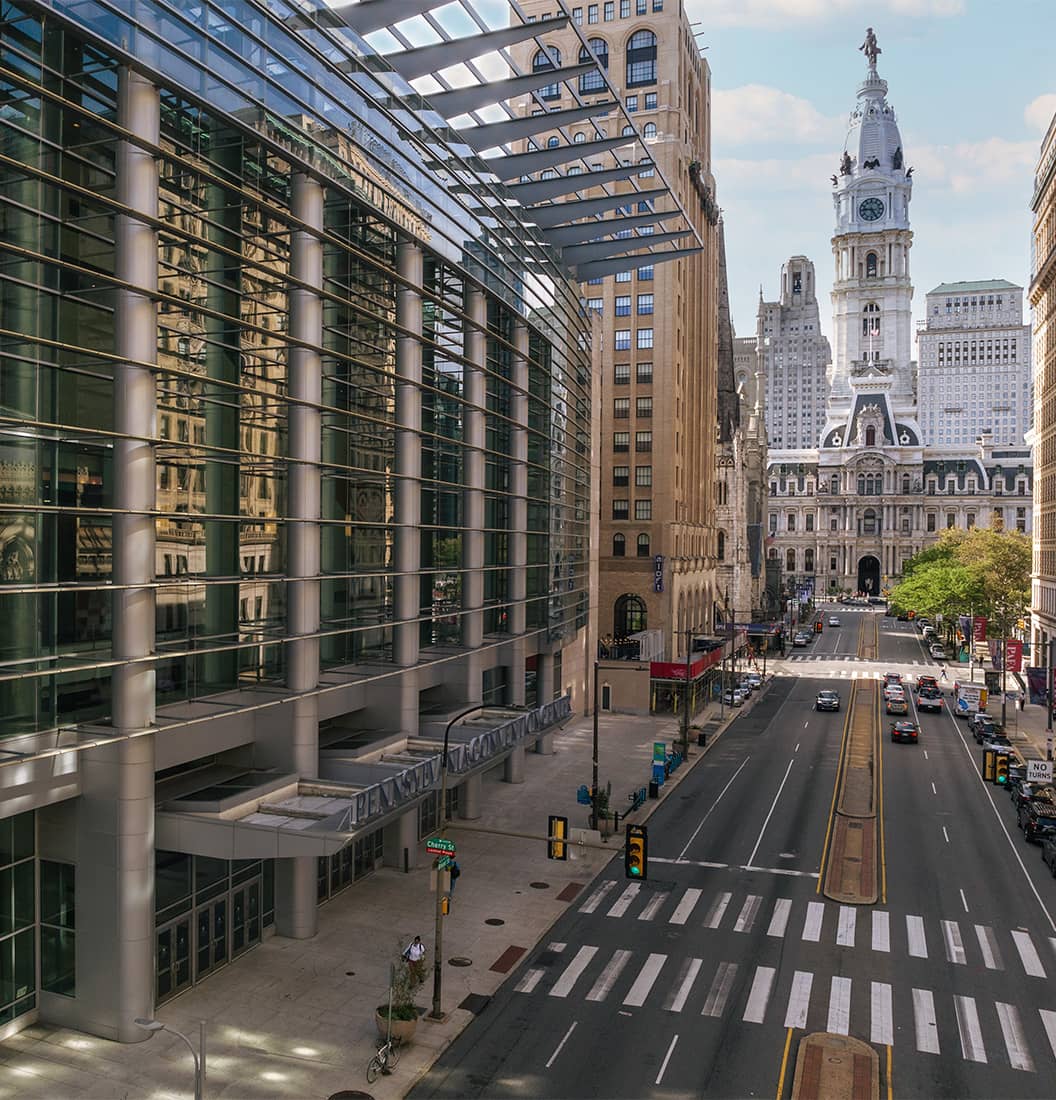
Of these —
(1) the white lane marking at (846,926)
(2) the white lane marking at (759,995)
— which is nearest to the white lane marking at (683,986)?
(2) the white lane marking at (759,995)

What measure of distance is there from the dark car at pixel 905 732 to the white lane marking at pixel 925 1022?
126 ft

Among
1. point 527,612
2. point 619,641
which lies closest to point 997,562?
point 619,641

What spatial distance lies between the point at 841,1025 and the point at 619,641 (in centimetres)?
5698

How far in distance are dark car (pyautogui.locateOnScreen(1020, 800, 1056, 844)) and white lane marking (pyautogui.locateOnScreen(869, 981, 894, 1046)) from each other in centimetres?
1696

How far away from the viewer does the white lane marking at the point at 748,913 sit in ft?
97.8

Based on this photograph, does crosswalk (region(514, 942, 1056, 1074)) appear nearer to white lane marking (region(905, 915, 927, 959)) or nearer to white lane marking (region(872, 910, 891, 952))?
white lane marking (region(905, 915, 927, 959))

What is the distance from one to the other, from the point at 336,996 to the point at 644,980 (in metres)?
8.06

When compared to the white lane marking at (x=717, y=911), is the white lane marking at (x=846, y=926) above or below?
below

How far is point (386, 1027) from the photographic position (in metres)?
21.9

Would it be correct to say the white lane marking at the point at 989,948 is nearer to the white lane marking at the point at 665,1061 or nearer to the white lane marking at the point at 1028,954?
the white lane marking at the point at 1028,954

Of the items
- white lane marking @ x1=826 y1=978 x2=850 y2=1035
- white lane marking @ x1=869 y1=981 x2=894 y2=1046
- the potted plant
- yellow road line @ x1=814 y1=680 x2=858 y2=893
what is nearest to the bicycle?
the potted plant

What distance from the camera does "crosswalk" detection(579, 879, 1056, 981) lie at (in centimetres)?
2797

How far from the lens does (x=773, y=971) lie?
26562 mm

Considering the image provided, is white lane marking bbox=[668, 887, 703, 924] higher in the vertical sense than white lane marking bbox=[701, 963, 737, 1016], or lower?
lower
